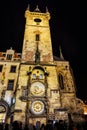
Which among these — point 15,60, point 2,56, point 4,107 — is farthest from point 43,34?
point 4,107

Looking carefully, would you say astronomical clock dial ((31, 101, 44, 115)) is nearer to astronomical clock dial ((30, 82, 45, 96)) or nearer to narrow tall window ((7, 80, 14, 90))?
astronomical clock dial ((30, 82, 45, 96))

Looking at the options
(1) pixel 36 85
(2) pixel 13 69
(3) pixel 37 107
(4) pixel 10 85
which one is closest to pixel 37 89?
(1) pixel 36 85

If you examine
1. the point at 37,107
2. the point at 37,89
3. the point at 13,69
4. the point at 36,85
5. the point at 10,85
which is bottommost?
the point at 37,107

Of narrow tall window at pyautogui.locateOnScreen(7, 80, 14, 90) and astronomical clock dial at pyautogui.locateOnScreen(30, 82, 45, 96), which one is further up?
narrow tall window at pyautogui.locateOnScreen(7, 80, 14, 90)

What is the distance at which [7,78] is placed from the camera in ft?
70.5

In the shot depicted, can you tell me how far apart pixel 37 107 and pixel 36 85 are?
116 inches

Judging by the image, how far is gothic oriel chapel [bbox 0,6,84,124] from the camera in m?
16.1

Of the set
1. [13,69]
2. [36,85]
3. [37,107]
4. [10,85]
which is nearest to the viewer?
[37,107]

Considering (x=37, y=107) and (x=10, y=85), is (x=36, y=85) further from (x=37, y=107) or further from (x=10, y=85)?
(x=10, y=85)

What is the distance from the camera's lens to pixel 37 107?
16.3 meters

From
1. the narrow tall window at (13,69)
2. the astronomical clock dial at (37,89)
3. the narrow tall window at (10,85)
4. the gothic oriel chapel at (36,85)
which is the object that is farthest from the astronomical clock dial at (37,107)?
the narrow tall window at (13,69)

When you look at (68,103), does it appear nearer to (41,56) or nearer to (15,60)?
(41,56)

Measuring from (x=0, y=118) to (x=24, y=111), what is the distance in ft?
14.2

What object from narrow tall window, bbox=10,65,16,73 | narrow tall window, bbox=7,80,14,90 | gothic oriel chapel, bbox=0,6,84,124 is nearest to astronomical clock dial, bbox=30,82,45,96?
gothic oriel chapel, bbox=0,6,84,124
